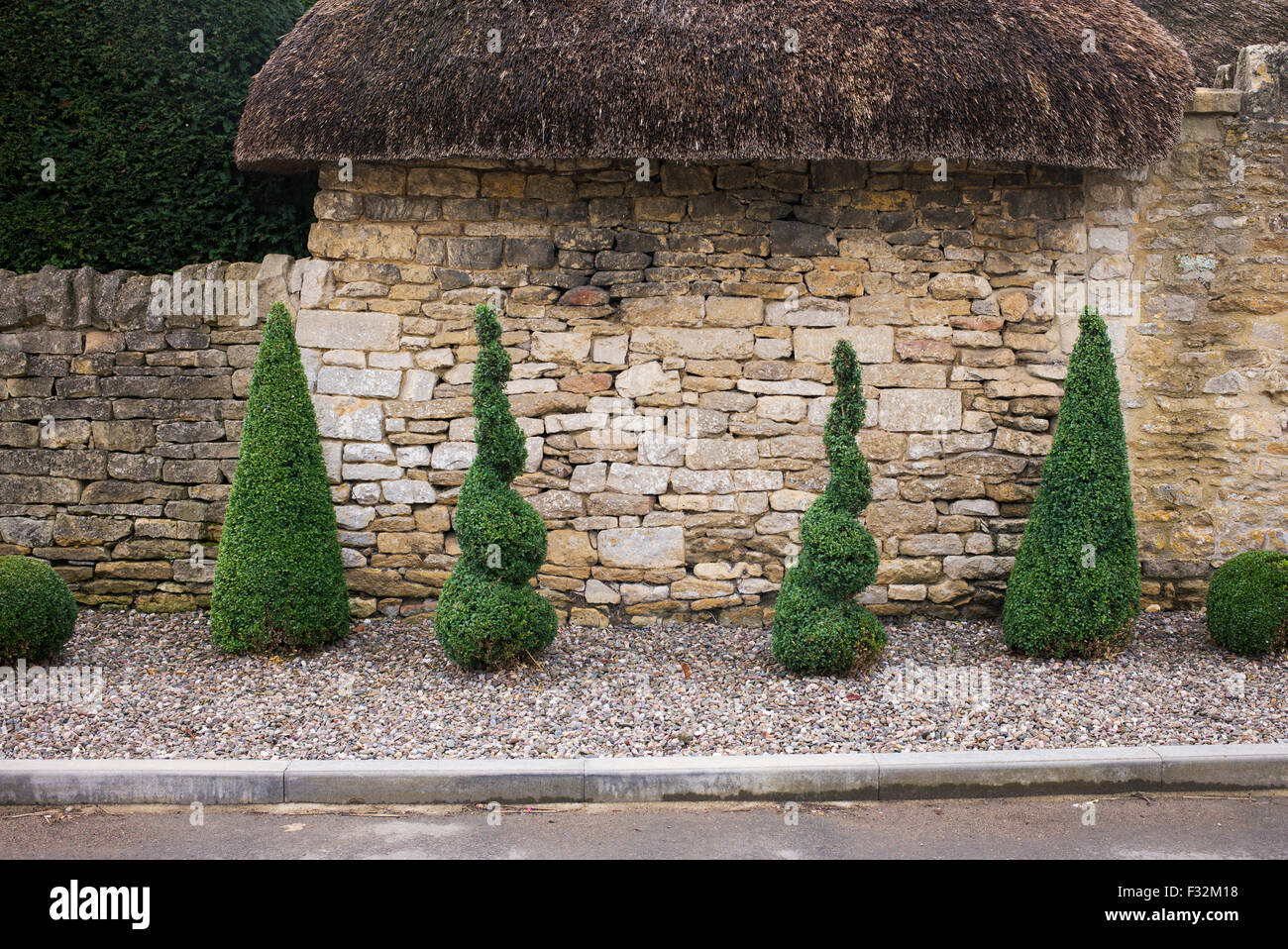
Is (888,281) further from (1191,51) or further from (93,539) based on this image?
(93,539)

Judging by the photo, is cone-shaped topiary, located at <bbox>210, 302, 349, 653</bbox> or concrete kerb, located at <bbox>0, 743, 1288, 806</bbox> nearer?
concrete kerb, located at <bbox>0, 743, 1288, 806</bbox>

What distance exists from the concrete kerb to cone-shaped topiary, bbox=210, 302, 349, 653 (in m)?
1.48

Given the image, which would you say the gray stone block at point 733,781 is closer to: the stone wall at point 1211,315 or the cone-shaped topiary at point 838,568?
the cone-shaped topiary at point 838,568

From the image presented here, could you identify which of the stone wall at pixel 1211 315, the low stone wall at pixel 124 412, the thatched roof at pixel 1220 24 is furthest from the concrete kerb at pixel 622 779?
the thatched roof at pixel 1220 24

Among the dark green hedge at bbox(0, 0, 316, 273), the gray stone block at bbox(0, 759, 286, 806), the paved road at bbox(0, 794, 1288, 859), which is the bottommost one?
the paved road at bbox(0, 794, 1288, 859)

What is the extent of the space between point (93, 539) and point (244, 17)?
372 centimetres

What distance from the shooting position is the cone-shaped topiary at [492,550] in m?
5.77

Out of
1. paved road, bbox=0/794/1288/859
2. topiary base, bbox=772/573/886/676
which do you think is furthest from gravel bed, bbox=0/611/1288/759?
paved road, bbox=0/794/1288/859

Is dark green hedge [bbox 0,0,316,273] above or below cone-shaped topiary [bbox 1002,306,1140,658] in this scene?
above

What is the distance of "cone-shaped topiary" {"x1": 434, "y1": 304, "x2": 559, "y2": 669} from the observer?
5.77 metres

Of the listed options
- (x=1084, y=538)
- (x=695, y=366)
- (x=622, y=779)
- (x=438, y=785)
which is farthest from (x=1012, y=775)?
(x=695, y=366)

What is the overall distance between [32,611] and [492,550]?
2.59m

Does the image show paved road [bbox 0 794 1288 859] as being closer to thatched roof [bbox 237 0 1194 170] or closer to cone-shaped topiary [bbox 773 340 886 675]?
cone-shaped topiary [bbox 773 340 886 675]

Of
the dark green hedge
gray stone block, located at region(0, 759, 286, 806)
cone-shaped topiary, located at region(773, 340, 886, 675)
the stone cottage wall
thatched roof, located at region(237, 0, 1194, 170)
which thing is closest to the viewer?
gray stone block, located at region(0, 759, 286, 806)
